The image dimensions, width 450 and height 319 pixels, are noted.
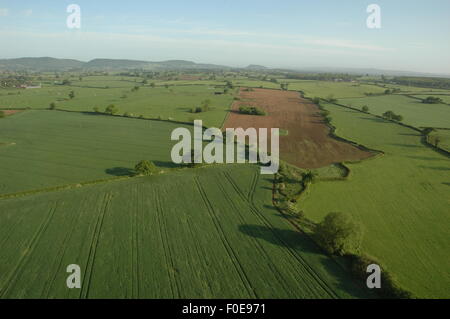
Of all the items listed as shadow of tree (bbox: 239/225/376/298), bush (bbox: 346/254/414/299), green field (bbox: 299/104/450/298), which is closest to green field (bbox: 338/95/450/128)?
green field (bbox: 299/104/450/298)

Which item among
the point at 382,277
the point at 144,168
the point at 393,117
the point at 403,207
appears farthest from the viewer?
the point at 393,117

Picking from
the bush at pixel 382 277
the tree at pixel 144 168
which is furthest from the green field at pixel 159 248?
the tree at pixel 144 168

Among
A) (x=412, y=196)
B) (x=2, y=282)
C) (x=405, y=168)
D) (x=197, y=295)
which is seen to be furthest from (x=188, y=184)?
(x=405, y=168)

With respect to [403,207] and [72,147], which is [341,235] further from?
[72,147]

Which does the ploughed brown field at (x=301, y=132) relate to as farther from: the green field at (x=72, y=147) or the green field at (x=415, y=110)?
the green field at (x=415, y=110)

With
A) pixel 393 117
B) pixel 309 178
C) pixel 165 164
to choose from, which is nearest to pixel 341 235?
pixel 309 178
